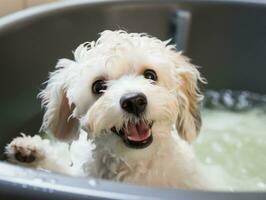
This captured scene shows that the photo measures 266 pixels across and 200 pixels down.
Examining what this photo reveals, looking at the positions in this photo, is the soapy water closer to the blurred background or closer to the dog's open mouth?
the dog's open mouth

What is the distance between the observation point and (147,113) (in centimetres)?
123

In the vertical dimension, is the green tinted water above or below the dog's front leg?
below

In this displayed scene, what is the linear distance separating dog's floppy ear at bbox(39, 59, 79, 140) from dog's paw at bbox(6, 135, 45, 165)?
0.23 ft

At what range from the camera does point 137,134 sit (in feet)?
4.15

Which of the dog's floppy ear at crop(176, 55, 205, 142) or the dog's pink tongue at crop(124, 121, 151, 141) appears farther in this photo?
the dog's floppy ear at crop(176, 55, 205, 142)

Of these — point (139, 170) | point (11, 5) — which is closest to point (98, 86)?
point (139, 170)

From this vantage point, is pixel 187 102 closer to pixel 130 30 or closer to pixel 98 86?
pixel 98 86

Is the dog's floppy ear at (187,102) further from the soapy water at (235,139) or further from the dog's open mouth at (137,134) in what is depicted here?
the soapy water at (235,139)

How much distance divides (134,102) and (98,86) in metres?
0.15

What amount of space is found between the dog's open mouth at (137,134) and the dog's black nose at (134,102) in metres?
0.05

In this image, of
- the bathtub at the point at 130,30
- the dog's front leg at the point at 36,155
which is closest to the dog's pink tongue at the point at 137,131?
the dog's front leg at the point at 36,155

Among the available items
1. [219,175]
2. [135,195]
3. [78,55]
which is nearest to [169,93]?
[78,55]

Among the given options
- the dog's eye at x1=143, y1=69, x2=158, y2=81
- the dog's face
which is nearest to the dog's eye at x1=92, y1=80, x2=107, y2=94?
the dog's face

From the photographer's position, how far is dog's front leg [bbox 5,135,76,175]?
1480 mm
